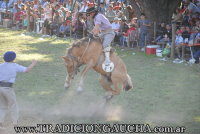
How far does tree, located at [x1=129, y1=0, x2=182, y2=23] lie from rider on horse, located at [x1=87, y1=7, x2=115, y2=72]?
9.60 meters

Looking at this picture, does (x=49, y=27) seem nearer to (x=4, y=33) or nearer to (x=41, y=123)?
(x=4, y=33)

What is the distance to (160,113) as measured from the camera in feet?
35.8

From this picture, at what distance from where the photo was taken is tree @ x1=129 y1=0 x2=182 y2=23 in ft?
69.1

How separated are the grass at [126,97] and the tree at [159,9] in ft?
9.80

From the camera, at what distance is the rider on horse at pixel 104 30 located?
11391 mm

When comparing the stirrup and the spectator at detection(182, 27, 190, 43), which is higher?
the spectator at detection(182, 27, 190, 43)

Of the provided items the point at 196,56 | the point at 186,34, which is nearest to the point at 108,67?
the point at 196,56

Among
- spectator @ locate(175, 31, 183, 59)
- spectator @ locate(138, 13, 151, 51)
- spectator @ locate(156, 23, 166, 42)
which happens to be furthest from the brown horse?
spectator @ locate(138, 13, 151, 51)

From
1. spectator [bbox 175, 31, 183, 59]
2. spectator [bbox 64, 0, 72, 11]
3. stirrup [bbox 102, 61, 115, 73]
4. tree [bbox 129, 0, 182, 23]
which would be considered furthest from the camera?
spectator [bbox 64, 0, 72, 11]

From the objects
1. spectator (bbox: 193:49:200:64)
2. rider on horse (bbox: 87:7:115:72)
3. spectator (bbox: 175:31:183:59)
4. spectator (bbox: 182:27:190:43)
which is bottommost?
spectator (bbox: 193:49:200:64)

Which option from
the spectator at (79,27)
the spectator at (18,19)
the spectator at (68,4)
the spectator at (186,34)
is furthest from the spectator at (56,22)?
the spectator at (186,34)

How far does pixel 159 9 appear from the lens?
21094 millimetres

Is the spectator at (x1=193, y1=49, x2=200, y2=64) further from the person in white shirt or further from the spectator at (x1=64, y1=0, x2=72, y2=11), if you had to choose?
the spectator at (x1=64, y1=0, x2=72, y2=11)

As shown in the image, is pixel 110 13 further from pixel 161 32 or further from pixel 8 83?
pixel 8 83
